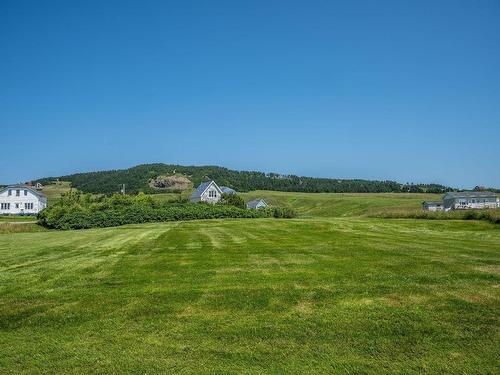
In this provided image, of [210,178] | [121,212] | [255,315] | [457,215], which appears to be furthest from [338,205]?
[255,315]

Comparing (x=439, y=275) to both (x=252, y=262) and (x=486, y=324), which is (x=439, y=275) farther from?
(x=252, y=262)

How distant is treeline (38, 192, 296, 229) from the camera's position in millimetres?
45281

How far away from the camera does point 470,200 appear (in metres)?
107

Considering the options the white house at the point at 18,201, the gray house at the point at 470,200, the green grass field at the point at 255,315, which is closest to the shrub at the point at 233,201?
the white house at the point at 18,201

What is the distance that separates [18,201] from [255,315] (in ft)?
Result: 278

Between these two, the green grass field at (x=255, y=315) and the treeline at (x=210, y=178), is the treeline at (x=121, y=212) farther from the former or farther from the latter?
the treeline at (x=210, y=178)

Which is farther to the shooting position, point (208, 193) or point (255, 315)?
point (208, 193)

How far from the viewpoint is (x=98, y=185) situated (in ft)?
489

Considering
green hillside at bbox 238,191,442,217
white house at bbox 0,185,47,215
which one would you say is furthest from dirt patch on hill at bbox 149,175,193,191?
white house at bbox 0,185,47,215

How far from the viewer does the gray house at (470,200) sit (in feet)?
346

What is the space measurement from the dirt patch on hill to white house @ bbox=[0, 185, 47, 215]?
68386 mm

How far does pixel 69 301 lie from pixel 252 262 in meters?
6.49

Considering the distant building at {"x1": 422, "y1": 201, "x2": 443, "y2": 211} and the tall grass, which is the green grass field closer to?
the tall grass

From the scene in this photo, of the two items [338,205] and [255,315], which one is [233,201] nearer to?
[255,315]
